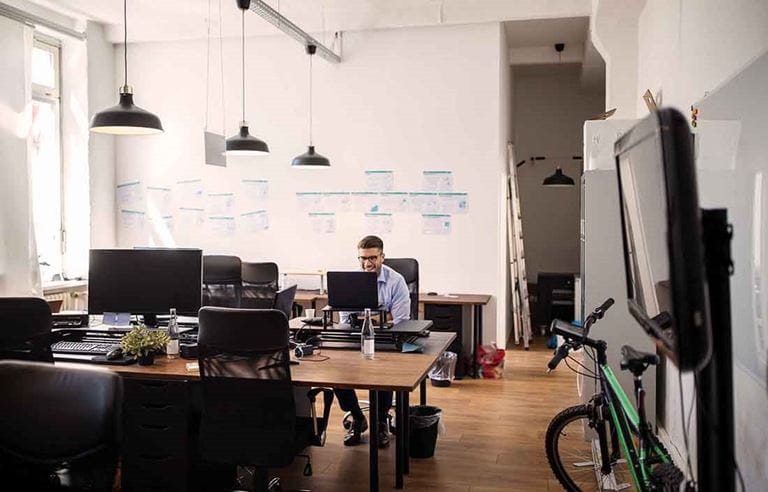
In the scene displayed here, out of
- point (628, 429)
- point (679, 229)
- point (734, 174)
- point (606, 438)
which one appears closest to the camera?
point (679, 229)

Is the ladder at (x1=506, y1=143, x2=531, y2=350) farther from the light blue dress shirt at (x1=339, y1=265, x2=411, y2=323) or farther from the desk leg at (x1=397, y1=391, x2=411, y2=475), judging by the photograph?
the desk leg at (x1=397, y1=391, x2=411, y2=475)

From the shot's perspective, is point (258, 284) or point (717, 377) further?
point (258, 284)

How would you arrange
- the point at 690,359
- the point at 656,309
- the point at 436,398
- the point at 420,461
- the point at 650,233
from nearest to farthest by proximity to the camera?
the point at 690,359 < the point at 650,233 < the point at 656,309 < the point at 420,461 < the point at 436,398

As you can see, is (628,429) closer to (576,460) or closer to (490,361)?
(576,460)

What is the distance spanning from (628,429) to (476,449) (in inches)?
65.8

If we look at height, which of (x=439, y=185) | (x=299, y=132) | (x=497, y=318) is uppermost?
(x=299, y=132)

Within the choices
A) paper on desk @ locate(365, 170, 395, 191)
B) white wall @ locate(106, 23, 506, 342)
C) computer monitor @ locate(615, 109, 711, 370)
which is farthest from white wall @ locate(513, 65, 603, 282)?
computer monitor @ locate(615, 109, 711, 370)

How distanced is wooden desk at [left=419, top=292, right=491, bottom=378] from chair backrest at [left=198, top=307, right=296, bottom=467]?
361 cm

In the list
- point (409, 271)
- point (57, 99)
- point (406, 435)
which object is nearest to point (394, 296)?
point (409, 271)

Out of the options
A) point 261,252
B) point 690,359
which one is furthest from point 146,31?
point 690,359

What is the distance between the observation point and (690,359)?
1.31 metres

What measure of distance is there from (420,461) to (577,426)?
1.19 meters

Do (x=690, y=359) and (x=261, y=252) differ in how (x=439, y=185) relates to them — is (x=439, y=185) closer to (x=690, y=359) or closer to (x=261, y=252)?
(x=261, y=252)

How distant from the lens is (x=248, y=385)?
10.4 feet
